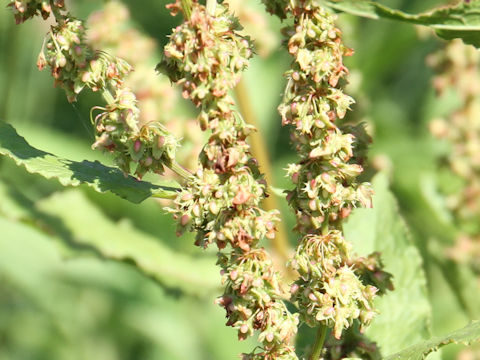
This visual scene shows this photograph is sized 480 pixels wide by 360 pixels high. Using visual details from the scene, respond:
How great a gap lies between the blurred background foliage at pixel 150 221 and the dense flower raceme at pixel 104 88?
3.41 ft

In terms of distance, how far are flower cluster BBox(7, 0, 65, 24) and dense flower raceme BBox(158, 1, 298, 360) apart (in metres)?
0.21

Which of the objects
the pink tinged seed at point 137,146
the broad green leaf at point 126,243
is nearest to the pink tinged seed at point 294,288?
the pink tinged seed at point 137,146

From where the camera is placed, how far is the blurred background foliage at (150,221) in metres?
2.56

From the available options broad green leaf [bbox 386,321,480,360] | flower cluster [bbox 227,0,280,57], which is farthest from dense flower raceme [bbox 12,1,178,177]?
flower cluster [bbox 227,0,280,57]

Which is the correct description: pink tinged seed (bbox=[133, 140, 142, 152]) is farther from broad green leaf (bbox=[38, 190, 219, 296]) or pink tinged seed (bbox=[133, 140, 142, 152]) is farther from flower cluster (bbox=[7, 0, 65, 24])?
broad green leaf (bbox=[38, 190, 219, 296])

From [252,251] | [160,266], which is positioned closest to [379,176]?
[252,251]

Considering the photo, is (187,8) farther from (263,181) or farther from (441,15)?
(441,15)

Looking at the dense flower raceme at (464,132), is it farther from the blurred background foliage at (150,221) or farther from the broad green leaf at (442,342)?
the broad green leaf at (442,342)

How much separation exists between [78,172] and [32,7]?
0.95 ft

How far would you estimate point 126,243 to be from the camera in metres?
2.38

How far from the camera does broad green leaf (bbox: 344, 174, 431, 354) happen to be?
158 cm

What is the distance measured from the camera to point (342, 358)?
141cm

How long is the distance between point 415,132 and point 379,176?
206 cm

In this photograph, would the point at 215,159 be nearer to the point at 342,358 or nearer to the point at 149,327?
the point at 342,358
